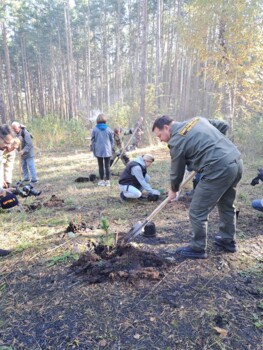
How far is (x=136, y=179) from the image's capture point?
18.2 feet

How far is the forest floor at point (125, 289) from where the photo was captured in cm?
220

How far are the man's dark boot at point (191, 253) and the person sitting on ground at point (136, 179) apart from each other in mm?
2101

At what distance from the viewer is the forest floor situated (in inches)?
86.6

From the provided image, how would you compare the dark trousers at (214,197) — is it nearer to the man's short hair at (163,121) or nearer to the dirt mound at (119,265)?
the dirt mound at (119,265)

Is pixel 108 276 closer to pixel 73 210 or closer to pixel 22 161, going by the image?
pixel 73 210

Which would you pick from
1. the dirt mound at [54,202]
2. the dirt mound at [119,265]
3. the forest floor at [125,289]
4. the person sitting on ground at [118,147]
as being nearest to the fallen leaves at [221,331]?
the forest floor at [125,289]

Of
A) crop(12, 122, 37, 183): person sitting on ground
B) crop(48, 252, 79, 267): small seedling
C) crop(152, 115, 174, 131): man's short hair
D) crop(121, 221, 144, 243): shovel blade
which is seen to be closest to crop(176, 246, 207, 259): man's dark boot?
crop(121, 221, 144, 243): shovel blade

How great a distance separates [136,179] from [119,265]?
2.69m

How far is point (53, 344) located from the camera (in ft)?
7.09

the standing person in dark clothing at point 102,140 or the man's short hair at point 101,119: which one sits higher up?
the man's short hair at point 101,119

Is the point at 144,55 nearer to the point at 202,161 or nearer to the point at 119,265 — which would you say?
the point at 202,161

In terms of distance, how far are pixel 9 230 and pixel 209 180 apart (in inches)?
133

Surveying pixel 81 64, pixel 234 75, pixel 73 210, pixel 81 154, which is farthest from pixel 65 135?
pixel 81 64

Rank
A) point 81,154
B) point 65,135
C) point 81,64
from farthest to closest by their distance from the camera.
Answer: point 81,64, point 65,135, point 81,154
